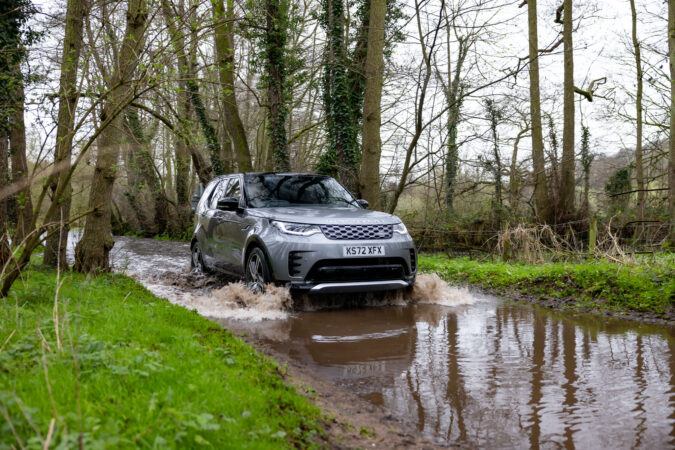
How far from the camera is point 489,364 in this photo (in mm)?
5016

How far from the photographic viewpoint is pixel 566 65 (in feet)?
66.4

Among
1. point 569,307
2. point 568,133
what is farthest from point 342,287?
point 568,133

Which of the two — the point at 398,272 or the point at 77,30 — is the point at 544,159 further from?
the point at 77,30

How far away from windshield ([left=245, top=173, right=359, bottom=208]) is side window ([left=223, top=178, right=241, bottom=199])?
0.22 metres

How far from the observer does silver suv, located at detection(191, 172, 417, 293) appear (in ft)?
23.2

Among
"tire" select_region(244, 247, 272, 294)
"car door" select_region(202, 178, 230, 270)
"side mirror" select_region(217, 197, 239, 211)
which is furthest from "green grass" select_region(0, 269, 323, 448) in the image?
"car door" select_region(202, 178, 230, 270)

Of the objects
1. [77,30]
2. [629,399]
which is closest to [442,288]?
[629,399]

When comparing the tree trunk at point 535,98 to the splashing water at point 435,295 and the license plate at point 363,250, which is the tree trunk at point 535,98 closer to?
the splashing water at point 435,295

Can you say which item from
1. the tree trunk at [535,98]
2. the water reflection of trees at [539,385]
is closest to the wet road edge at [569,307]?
the water reflection of trees at [539,385]

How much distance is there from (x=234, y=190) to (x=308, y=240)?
253 cm

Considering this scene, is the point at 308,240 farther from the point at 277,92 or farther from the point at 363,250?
the point at 277,92

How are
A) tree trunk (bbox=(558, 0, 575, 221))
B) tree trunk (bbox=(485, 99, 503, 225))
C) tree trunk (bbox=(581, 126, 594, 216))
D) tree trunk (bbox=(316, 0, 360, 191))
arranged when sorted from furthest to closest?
1. tree trunk (bbox=(581, 126, 594, 216))
2. tree trunk (bbox=(558, 0, 575, 221))
3. tree trunk (bbox=(485, 99, 503, 225))
4. tree trunk (bbox=(316, 0, 360, 191))

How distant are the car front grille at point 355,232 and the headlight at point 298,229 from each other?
116 millimetres

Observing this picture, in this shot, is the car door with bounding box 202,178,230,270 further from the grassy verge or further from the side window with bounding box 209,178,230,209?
the grassy verge
